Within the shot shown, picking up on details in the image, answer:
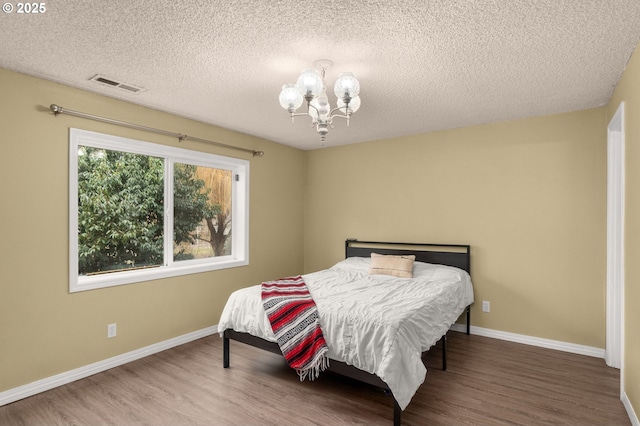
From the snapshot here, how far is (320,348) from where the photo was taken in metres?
2.45

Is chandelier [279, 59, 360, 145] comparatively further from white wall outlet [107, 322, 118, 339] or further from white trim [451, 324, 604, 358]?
white trim [451, 324, 604, 358]

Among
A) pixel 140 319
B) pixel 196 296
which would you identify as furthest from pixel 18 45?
pixel 196 296

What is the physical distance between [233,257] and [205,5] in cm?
322

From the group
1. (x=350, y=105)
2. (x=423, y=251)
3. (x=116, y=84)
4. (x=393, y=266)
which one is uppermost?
(x=116, y=84)

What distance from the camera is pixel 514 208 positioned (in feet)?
12.5

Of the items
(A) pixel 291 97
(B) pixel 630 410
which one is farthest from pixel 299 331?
(B) pixel 630 410

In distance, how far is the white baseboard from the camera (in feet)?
8.37

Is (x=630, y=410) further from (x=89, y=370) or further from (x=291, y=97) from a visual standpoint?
(x=89, y=370)

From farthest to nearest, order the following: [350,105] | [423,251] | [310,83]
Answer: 1. [423,251]
2. [350,105]
3. [310,83]

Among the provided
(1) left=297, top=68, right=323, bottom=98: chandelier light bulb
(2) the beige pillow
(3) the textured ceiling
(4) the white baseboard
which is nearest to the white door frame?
(3) the textured ceiling

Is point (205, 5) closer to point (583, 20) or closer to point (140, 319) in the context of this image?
point (583, 20)

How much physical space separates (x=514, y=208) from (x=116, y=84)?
3.99 m

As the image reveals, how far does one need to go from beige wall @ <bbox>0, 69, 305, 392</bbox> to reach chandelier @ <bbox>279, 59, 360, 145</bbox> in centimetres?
186

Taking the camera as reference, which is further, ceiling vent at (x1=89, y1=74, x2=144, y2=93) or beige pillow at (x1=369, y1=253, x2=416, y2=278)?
beige pillow at (x1=369, y1=253, x2=416, y2=278)
